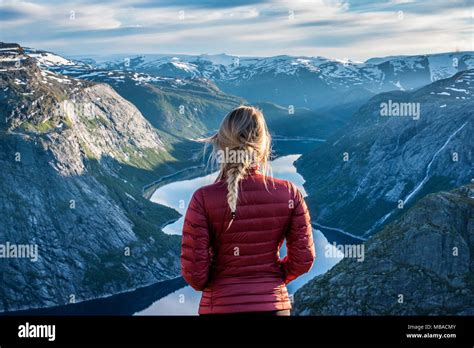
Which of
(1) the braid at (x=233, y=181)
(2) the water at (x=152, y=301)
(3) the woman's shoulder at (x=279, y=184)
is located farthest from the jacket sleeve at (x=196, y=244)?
(2) the water at (x=152, y=301)

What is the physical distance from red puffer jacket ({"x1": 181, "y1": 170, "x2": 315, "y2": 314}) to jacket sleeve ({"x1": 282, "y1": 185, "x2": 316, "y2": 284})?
0.02 m

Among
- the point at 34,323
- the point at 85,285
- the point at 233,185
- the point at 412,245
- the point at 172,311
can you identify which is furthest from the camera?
the point at 85,285

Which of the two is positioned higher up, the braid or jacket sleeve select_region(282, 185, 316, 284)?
the braid

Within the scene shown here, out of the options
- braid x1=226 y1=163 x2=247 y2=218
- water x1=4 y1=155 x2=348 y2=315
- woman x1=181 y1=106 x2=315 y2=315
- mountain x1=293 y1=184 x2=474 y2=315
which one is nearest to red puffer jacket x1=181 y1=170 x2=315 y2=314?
woman x1=181 y1=106 x2=315 y2=315

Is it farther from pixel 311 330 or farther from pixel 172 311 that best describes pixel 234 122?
pixel 172 311

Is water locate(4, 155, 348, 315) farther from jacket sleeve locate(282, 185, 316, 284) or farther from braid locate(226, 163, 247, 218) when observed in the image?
braid locate(226, 163, 247, 218)

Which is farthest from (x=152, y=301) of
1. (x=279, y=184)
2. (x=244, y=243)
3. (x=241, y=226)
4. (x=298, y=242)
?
(x=279, y=184)

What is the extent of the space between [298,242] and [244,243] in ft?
3.98

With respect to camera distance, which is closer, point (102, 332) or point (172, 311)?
point (102, 332)

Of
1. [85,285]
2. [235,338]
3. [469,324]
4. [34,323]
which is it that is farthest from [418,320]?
[85,285]

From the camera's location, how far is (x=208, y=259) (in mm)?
12266

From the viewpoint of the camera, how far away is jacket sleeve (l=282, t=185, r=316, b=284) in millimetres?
12602

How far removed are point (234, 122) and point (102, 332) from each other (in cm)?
554

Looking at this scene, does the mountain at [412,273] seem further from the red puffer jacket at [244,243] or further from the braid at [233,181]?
the braid at [233,181]
